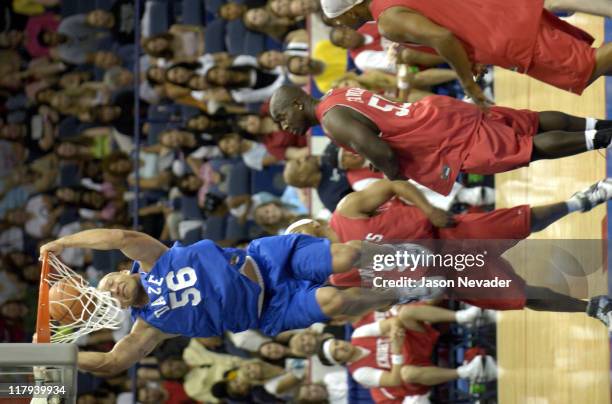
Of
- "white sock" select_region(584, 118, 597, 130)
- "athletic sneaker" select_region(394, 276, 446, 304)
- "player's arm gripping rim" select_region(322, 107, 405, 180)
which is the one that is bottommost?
"athletic sneaker" select_region(394, 276, 446, 304)

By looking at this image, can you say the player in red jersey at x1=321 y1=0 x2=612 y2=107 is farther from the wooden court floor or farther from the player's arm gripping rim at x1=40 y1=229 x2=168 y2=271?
the player's arm gripping rim at x1=40 y1=229 x2=168 y2=271

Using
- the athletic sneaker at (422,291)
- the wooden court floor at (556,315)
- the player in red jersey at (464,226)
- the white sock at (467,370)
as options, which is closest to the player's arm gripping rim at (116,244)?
the player in red jersey at (464,226)

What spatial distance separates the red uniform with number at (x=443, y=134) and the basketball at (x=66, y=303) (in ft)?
4.72

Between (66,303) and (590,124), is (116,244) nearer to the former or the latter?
(66,303)

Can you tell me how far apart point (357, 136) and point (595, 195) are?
124 cm

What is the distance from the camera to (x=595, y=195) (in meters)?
4.44

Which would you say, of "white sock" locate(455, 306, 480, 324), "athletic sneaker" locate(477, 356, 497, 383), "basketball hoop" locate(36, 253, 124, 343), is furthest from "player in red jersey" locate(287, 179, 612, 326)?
"basketball hoop" locate(36, 253, 124, 343)

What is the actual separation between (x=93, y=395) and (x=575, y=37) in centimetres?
521

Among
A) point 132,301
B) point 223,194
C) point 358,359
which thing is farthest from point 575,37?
point 223,194

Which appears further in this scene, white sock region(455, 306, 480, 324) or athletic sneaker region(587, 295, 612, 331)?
white sock region(455, 306, 480, 324)

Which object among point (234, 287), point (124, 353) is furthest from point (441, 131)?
point (124, 353)

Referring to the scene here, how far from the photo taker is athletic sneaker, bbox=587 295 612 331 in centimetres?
410

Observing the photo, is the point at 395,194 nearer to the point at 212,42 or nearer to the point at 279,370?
the point at 279,370

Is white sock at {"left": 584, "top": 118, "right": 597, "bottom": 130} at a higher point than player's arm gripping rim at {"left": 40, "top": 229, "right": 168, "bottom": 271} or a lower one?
higher
